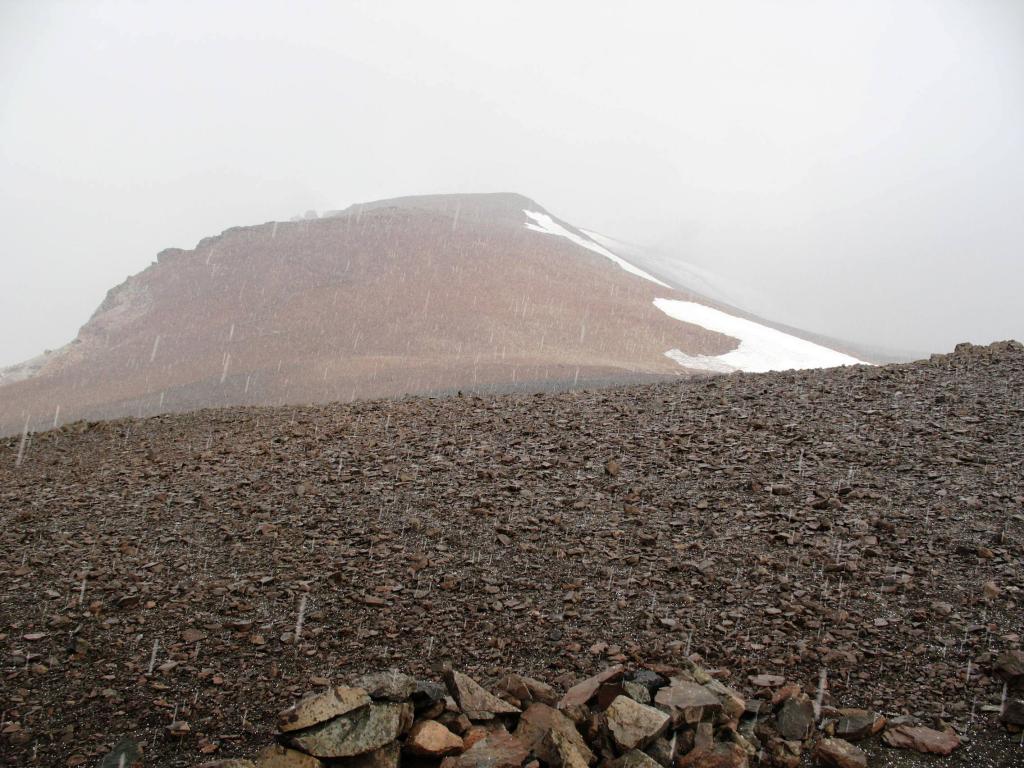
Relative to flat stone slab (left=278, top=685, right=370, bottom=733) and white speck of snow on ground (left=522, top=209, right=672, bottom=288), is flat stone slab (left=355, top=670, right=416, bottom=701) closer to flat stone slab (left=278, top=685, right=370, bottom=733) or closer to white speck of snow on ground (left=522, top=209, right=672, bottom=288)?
flat stone slab (left=278, top=685, right=370, bottom=733)

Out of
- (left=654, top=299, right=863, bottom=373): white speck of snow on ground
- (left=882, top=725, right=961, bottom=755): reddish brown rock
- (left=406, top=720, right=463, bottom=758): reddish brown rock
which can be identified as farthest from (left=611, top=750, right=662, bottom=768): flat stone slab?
(left=654, top=299, right=863, bottom=373): white speck of snow on ground

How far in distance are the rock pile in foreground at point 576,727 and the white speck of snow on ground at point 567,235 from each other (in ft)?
145

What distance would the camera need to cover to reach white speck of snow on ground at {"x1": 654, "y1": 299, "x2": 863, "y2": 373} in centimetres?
2791

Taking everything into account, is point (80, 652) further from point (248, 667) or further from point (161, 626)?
point (248, 667)

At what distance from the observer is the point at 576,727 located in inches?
171

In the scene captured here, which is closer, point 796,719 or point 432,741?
point 432,741

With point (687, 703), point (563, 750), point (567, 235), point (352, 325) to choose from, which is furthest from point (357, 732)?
point (567, 235)

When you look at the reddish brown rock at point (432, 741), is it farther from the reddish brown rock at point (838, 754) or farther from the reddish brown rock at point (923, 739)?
the reddish brown rock at point (923, 739)

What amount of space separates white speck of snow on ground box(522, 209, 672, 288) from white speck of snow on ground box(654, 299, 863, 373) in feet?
37.1

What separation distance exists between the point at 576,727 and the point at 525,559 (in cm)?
257

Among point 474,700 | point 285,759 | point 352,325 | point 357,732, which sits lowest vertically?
point 285,759

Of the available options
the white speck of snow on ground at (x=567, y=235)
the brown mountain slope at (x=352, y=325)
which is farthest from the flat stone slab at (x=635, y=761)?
the white speck of snow on ground at (x=567, y=235)

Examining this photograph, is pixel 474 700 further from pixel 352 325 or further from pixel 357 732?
pixel 352 325

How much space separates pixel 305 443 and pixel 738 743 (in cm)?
805
